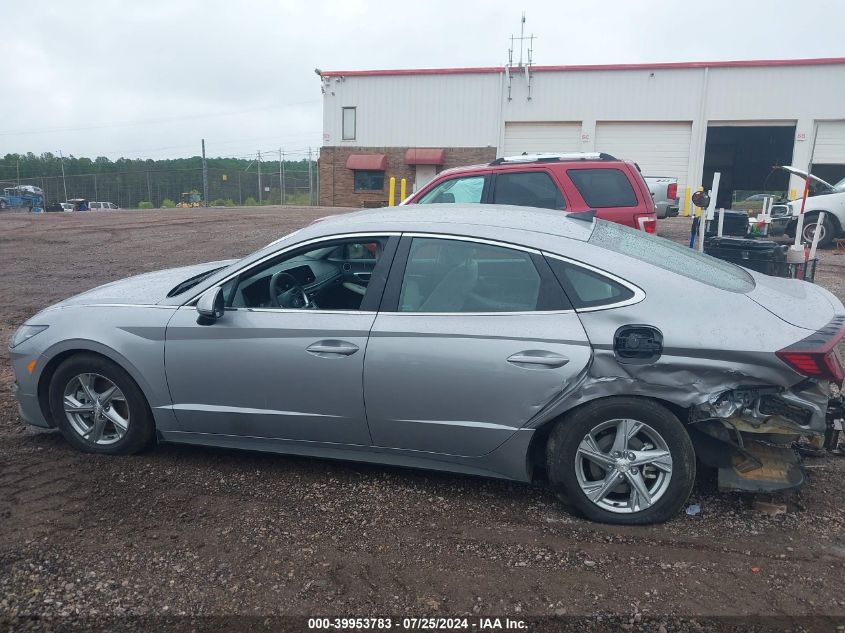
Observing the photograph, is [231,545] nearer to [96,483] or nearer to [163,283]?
[96,483]

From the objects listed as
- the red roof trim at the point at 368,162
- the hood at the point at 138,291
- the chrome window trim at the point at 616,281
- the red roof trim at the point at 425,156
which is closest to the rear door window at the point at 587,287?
the chrome window trim at the point at 616,281

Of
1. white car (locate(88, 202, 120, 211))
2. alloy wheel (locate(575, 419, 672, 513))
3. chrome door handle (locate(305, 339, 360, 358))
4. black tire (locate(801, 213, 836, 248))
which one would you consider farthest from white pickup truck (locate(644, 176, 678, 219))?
white car (locate(88, 202, 120, 211))

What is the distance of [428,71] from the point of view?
32.4 metres

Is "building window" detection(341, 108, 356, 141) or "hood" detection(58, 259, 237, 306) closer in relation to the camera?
"hood" detection(58, 259, 237, 306)

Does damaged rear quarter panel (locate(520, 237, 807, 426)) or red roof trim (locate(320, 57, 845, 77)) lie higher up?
red roof trim (locate(320, 57, 845, 77))

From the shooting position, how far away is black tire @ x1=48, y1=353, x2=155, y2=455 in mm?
4398

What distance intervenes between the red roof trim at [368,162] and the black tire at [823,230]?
2215 centimetres

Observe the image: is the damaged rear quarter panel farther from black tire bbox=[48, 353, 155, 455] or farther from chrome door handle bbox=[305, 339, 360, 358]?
black tire bbox=[48, 353, 155, 455]

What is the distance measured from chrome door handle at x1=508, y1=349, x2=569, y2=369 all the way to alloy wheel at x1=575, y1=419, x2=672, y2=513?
387 mm

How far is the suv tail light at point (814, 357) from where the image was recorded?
335 cm

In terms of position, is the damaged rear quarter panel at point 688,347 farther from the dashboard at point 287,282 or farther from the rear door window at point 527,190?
the rear door window at point 527,190

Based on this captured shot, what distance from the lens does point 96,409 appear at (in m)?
4.50

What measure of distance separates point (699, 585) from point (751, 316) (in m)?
1.32

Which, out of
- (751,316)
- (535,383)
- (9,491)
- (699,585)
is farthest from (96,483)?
(751,316)
